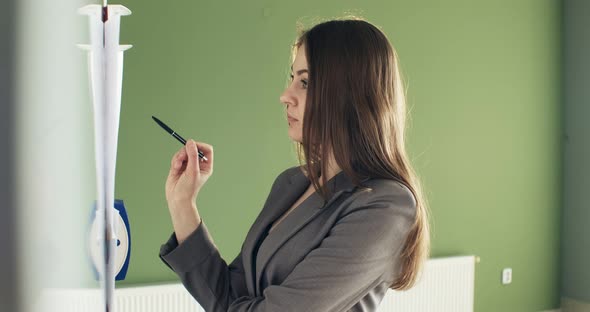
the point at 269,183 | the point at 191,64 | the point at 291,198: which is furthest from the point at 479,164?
the point at 291,198

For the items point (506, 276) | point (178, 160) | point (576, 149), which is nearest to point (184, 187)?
point (178, 160)

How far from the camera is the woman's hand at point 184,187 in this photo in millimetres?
1057

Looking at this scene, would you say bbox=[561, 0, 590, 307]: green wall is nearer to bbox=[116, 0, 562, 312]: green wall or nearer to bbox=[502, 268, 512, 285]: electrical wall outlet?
bbox=[116, 0, 562, 312]: green wall

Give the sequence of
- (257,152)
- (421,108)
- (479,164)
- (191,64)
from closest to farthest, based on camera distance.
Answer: (191,64), (257,152), (421,108), (479,164)

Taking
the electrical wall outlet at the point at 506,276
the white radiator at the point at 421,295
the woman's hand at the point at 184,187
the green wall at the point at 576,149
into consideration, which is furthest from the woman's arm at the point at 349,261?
the green wall at the point at 576,149

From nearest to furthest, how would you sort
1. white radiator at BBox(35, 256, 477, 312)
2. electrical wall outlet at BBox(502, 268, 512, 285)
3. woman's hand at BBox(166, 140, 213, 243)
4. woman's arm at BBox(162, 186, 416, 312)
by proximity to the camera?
woman's arm at BBox(162, 186, 416, 312)
woman's hand at BBox(166, 140, 213, 243)
white radiator at BBox(35, 256, 477, 312)
electrical wall outlet at BBox(502, 268, 512, 285)

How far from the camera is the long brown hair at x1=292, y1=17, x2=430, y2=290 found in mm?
1035

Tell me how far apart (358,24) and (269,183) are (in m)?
2.00

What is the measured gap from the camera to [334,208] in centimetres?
105

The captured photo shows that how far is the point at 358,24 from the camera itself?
1062 millimetres

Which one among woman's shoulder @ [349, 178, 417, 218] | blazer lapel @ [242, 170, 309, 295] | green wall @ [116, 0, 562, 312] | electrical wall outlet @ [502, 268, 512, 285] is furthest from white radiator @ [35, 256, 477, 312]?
woman's shoulder @ [349, 178, 417, 218]

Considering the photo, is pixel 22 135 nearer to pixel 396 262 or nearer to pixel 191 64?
pixel 396 262

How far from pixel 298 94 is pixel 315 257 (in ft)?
0.88

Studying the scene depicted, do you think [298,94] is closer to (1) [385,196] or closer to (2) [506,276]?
(1) [385,196]
